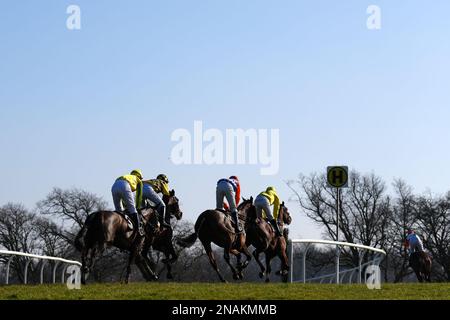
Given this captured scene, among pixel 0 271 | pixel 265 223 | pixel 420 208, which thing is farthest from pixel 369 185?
pixel 265 223

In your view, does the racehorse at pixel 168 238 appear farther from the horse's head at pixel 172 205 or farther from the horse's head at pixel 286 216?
the horse's head at pixel 286 216

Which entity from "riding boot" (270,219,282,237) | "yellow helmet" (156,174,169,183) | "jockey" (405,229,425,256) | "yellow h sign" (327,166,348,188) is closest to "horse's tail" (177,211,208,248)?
"yellow helmet" (156,174,169,183)

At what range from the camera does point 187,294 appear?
1264cm

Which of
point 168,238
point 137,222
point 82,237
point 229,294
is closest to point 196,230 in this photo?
point 168,238

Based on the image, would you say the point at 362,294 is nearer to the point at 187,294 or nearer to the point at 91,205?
the point at 187,294

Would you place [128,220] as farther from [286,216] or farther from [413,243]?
[413,243]

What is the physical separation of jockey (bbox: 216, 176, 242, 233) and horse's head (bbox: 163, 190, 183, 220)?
0.95m

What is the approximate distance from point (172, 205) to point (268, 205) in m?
2.93

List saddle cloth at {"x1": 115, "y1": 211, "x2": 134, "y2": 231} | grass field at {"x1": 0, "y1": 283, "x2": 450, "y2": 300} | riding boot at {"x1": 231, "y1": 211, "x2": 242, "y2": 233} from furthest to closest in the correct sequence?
1. riding boot at {"x1": 231, "y1": 211, "x2": 242, "y2": 233}
2. saddle cloth at {"x1": 115, "y1": 211, "x2": 134, "y2": 231}
3. grass field at {"x1": 0, "y1": 283, "x2": 450, "y2": 300}

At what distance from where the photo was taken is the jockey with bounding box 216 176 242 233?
2030cm

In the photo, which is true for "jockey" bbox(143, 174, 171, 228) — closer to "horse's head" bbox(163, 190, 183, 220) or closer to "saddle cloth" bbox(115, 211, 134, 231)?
"horse's head" bbox(163, 190, 183, 220)

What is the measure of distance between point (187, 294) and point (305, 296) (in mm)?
1742

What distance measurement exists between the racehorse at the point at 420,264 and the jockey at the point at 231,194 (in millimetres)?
11896

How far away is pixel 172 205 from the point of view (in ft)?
68.0
